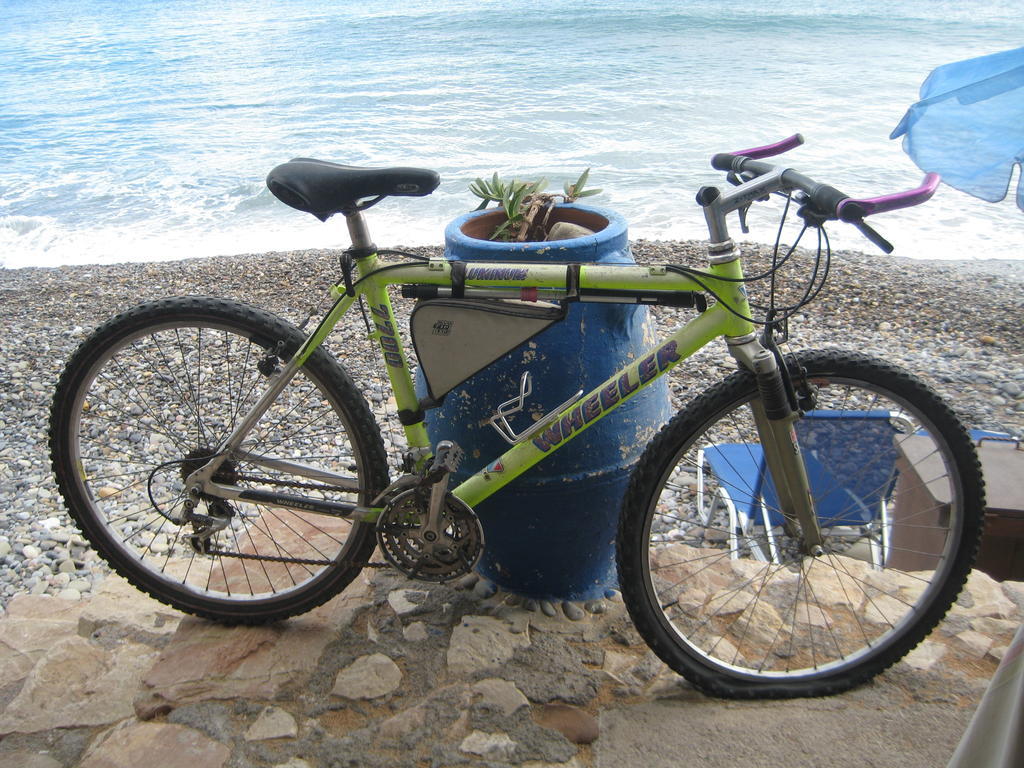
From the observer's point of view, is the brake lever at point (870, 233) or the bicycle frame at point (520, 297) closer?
the brake lever at point (870, 233)

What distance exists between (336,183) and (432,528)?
102 cm

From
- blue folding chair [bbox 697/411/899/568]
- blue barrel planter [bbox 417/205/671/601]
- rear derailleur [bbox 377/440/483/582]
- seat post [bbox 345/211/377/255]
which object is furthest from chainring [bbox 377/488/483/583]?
blue folding chair [bbox 697/411/899/568]

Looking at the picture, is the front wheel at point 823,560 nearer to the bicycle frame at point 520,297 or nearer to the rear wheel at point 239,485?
the bicycle frame at point 520,297

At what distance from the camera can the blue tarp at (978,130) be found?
16.5 ft

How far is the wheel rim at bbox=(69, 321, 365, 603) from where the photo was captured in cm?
258

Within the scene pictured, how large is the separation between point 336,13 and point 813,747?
4438 cm

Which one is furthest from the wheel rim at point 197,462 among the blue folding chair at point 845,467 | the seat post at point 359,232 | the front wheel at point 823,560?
the blue folding chair at point 845,467

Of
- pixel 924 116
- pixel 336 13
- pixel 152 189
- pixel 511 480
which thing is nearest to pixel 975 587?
pixel 511 480

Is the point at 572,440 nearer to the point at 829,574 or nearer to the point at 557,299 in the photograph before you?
the point at 557,299

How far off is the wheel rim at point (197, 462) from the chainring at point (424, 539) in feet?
0.58

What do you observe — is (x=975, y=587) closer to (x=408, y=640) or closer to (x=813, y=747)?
(x=813, y=747)

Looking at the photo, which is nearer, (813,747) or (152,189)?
(813,747)

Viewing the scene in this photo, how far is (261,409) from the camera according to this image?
2.41 m

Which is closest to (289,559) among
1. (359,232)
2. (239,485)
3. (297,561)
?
(297,561)
